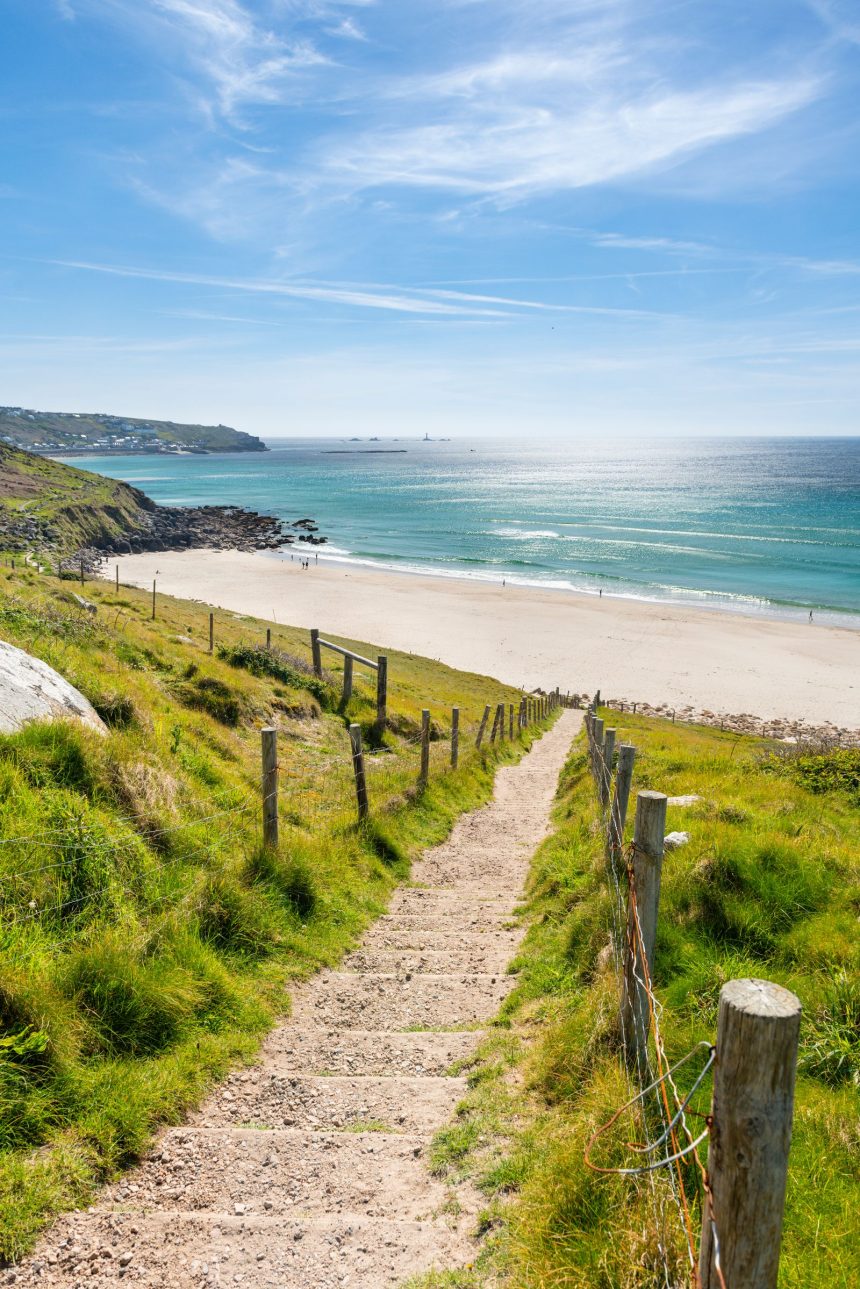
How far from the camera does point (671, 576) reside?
261 ft

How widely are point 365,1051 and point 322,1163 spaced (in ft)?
4.68

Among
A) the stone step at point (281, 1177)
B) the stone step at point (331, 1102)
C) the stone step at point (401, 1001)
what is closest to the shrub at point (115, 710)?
the stone step at point (401, 1001)

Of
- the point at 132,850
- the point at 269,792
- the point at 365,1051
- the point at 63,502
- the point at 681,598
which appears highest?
the point at 63,502

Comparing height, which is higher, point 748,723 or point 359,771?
point 359,771

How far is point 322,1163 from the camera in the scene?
15.8ft

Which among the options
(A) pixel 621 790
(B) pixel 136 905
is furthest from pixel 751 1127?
(B) pixel 136 905

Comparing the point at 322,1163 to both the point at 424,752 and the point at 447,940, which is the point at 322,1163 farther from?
the point at 424,752

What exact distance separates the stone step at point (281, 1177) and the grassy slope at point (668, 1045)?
13.5 inches

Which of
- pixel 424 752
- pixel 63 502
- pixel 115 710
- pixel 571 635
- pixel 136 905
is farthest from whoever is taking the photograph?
pixel 63 502

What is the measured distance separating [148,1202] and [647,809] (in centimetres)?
375

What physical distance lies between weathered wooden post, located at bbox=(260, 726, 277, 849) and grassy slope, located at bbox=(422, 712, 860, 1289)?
121 inches

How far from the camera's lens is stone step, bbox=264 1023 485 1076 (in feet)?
19.6

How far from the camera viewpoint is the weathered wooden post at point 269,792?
27.7ft

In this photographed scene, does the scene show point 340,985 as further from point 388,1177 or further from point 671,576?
point 671,576
